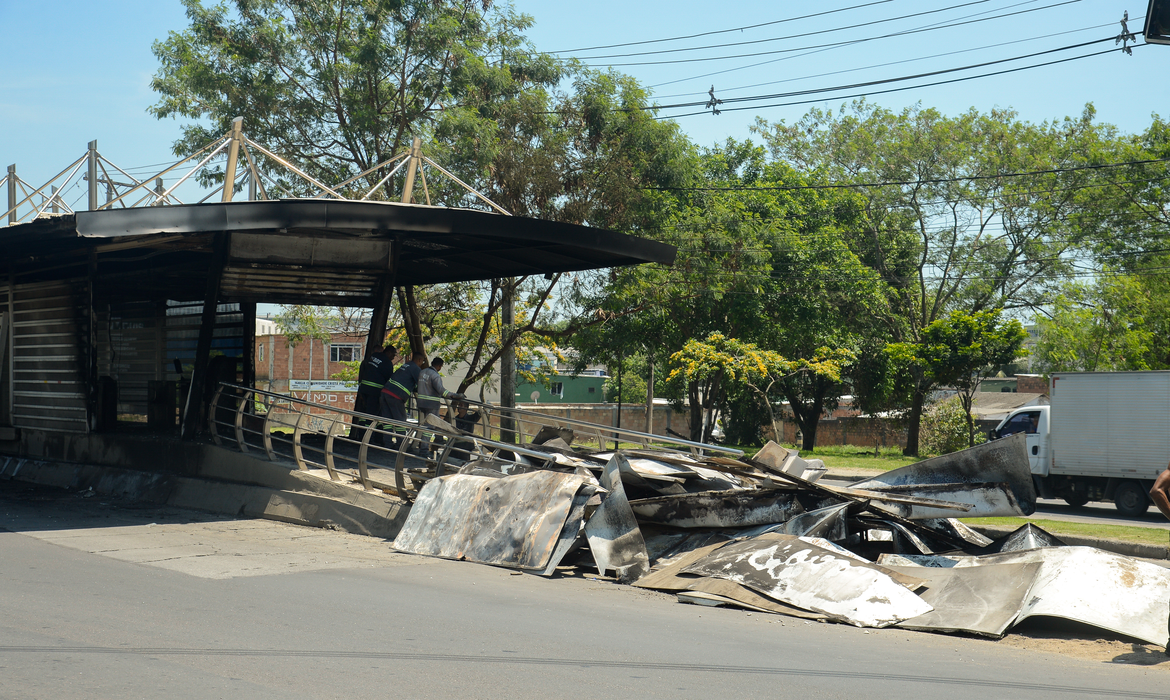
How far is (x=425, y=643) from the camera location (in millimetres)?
6254

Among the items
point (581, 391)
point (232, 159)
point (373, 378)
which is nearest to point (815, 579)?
point (373, 378)

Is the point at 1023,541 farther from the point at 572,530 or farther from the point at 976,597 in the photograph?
the point at 572,530

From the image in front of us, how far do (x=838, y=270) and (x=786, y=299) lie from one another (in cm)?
381

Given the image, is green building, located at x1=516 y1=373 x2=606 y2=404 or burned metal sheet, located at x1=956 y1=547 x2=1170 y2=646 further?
green building, located at x1=516 y1=373 x2=606 y2=404

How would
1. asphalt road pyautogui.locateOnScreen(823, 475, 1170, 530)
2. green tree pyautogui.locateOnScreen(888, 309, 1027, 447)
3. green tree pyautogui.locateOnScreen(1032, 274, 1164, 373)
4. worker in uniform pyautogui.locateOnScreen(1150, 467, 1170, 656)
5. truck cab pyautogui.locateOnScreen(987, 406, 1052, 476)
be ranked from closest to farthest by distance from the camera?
worker in uniform pyautogui.locateOnScreen(1150, 467, 1170, 656)
asphalt road pyautogui.locateOnScreen(823, 475, 1170, 530)
truck cab pyautogui.locateOnScreen(987, 406, 1052, 476)
green tree pyautogui.locateOnScreen(888, 309, 1027, 447)
green tree pyautogui.locateOnScreen(1032, 274, 1164, 373)

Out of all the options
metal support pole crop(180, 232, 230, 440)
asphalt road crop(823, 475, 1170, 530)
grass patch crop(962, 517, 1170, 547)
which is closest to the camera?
grass patch crop(962, 517, 1170, 547)

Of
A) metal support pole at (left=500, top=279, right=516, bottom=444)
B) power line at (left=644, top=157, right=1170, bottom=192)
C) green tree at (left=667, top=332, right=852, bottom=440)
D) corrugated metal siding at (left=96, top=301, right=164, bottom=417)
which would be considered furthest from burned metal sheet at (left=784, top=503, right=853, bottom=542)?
power line at (left=644, top=157, right=1170, bottom=192)

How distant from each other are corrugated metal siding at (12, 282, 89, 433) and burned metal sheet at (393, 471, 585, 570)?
9.02m

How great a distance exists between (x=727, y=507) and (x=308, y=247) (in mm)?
8516

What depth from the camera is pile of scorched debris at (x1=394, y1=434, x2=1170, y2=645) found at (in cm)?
742

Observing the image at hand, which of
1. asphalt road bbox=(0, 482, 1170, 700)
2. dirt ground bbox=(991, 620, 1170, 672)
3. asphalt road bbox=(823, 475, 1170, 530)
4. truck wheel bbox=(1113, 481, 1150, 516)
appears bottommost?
asphalt road bbox=(823, 475, 1170, 530)

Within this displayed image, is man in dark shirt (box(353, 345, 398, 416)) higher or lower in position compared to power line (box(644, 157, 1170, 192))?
lower

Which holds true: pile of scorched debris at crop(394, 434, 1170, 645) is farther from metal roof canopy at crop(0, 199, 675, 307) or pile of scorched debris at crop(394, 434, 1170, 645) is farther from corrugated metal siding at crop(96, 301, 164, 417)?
corrugated metal siding at crop(96, 301, 164, 417)

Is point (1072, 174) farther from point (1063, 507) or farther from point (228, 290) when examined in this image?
point (228, 290)
